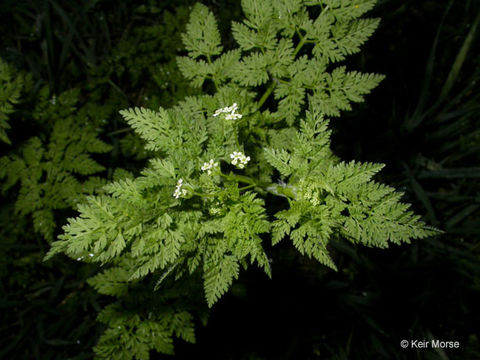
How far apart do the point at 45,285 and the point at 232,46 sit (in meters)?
4.35

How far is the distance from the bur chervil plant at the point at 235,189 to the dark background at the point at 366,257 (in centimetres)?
146

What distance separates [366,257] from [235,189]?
2523mm

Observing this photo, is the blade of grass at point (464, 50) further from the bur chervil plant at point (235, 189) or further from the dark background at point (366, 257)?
the bur chervil plant at point (235, 189)

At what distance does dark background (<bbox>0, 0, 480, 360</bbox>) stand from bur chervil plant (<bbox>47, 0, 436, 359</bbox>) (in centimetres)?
146

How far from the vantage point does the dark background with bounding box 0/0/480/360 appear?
11.6ft

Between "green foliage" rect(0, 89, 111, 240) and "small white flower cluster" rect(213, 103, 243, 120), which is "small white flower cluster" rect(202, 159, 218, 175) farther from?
"green foliage" rect(0, 89, 111, 240)

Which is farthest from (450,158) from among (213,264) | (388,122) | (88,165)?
(88,165)

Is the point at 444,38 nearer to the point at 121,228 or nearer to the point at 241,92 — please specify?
the point at 241,92

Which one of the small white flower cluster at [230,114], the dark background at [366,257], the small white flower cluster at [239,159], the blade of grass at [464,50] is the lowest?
the dark background at [366,257]

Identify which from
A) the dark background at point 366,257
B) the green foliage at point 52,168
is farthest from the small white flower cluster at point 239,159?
the green foliage at point 52,168

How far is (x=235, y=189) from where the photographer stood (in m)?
1.84

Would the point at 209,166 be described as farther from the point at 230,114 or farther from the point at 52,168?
the point at 52,168

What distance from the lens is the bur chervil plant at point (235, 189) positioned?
1671mm

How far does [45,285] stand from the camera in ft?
13.5
